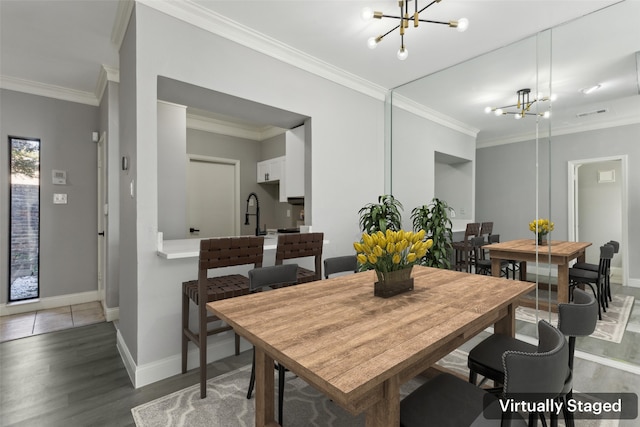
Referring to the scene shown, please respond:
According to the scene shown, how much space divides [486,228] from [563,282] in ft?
2.69

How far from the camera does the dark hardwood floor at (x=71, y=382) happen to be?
1.80 metres

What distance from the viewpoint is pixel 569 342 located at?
4.56 feet

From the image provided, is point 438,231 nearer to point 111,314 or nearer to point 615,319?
point 615,319

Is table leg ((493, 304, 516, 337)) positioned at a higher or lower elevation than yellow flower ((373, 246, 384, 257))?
lower

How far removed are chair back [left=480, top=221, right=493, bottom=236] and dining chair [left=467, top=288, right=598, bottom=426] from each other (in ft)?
5.67

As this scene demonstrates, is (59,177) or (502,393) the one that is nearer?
(502,393)

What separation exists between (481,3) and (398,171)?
1.96 metres

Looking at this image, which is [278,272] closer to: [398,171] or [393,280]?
[393,280]

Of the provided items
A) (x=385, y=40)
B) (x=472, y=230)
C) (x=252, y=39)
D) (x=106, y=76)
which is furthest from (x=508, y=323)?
(x=106, y=76)

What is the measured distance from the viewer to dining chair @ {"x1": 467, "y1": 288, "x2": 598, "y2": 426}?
1.22 m

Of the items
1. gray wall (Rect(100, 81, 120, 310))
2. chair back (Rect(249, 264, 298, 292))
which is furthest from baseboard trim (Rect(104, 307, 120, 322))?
chair back (Rect(249, 264, 298, 292))

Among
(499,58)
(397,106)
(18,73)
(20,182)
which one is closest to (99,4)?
(18,73)

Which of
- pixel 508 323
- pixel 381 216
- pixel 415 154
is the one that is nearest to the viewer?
pixel 508 323

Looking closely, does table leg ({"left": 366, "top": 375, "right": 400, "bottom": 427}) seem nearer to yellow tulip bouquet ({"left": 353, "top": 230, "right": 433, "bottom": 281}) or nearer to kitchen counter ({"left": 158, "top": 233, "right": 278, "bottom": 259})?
yellow tulip bouquet ({"left": 353, "top": 230, "right": 433, "bottom": 281})
